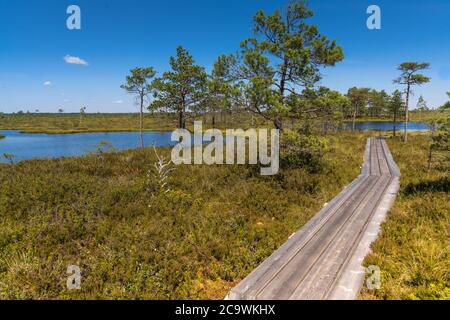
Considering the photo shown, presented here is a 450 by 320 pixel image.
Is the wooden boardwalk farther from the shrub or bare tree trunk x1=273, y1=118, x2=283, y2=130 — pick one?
bare tree trunk x1=273, y1=118, x2=283, y2=130

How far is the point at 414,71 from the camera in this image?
29562mm

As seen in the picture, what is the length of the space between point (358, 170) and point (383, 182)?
126 inches

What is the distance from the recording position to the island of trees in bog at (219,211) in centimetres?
587

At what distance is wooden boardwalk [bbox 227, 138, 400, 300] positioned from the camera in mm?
5398

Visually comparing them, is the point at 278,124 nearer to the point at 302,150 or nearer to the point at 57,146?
the point at 302,150

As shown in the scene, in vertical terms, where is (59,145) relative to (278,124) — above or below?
below

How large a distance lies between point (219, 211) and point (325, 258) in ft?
14.9

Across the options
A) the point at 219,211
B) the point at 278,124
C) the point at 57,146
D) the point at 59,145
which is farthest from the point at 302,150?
the point at 59,145

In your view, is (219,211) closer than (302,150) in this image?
Yes

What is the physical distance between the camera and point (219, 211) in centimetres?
982

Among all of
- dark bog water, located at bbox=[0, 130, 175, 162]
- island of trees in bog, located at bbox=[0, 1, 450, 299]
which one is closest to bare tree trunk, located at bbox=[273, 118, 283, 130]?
island of trees in bog, located at bbox=[0, 1, 450, 299]
